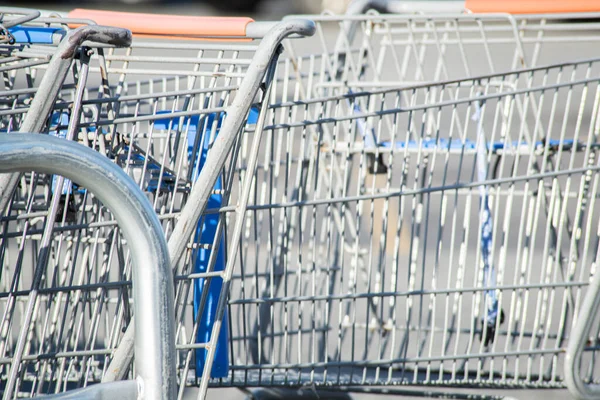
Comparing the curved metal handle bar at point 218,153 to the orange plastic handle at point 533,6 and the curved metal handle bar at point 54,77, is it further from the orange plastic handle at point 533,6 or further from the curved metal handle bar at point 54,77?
the orange plastic handle at point 533,6

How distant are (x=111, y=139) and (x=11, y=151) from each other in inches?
33.9

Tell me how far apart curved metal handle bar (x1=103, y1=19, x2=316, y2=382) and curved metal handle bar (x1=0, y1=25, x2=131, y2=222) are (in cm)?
31

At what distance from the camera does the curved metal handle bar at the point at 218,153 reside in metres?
1.68

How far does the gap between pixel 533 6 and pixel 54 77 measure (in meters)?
2.18

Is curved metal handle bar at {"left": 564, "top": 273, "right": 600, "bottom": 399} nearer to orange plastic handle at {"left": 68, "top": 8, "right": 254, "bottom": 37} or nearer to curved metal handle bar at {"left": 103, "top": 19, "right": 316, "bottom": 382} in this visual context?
curved metal handle bar at {"left": 103, "top": 19, "right": 316, "bottom": 382}

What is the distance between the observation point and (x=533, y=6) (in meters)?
3.15

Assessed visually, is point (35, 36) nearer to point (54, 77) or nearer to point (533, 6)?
point (54, 77)

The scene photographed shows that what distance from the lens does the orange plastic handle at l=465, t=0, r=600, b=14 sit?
9.95 feet

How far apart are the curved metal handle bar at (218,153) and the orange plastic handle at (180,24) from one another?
428 mm

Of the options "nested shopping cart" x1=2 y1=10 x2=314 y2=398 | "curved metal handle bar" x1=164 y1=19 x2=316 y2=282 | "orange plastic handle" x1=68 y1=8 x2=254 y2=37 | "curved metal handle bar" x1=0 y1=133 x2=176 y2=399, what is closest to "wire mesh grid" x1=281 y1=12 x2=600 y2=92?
"orange plastic handle" x1=68 y1=8 x2=254 y2=37

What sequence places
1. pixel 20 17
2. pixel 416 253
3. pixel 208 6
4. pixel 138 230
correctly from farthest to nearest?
pixel 208 6 → pixel 416 253 → pixel 20 17 → pixel 138 230

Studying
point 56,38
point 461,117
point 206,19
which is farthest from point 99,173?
point 461,117

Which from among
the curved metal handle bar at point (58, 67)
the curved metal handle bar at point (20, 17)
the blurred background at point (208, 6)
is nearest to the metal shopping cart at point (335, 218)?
the curved metal handle bar at point (58, 67)

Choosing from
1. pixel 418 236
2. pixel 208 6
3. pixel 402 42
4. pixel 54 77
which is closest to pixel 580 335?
pixel 418 236
